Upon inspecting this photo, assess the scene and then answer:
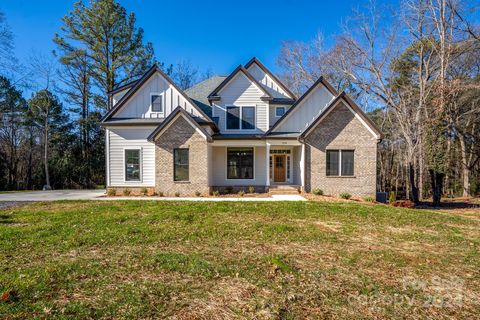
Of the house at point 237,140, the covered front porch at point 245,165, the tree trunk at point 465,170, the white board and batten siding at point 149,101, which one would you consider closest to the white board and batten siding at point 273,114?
the house at point 237,140

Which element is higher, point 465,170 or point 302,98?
point 302,98

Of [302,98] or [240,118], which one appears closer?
[302,98]

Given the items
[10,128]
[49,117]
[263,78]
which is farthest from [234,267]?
[10,128]

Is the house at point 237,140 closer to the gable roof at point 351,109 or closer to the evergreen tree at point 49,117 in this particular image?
the gable roof at point 351,109

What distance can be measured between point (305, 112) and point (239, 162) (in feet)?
17.2

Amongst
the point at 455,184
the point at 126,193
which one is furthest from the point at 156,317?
the point at 455,184

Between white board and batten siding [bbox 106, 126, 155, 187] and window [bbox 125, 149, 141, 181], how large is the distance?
18cm

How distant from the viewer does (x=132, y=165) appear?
50.6ft

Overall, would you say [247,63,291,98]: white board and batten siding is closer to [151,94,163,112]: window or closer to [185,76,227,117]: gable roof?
[185,76,227,117]: gable roof

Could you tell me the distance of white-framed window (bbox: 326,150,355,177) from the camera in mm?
14828

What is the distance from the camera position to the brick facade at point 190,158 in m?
14.4

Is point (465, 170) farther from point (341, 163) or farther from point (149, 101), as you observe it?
point (149, 101)

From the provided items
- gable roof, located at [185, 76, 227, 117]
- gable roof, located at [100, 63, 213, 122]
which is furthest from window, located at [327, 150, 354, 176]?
gable roof, located at [185, 76, 227, 117]

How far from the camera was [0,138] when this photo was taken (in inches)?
1080
